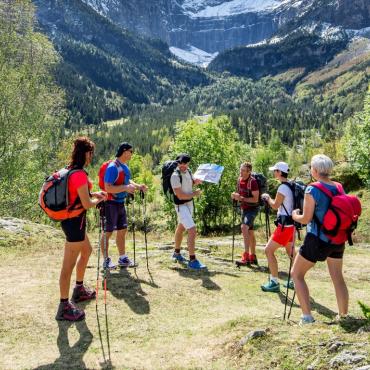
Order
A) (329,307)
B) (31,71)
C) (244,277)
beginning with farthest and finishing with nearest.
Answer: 1. (31,71)
2. (244,277)
3. (329,307)

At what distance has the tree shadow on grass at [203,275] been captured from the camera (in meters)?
11.2

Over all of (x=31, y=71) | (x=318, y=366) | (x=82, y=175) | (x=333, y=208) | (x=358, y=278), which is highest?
(x=31, y=71)

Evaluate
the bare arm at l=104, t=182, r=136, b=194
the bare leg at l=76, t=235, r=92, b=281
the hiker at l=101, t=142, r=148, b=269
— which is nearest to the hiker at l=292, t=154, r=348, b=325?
the bare leg at l=76, t=235, r=92, b=281

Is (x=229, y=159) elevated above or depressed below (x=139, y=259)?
above

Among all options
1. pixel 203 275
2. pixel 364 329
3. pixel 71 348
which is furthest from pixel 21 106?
pixel 364 329

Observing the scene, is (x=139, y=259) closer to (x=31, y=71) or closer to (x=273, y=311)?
(x=273, y=311)

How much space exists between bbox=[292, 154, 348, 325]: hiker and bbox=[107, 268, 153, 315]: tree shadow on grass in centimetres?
328

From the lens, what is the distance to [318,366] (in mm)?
5508

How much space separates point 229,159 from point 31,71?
24561mm

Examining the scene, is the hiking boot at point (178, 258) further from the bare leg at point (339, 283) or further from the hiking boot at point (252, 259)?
the bare leg at point (339, 283)

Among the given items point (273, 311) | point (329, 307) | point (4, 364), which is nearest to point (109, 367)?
point (4, 364)

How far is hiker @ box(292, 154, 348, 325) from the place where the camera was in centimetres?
738

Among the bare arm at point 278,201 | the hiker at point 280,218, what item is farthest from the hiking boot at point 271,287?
the bare arm at point 278,201

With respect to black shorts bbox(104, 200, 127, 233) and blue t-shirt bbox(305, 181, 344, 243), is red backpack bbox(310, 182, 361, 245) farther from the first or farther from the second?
black shorts bbox(104, 200, 127, 233)
